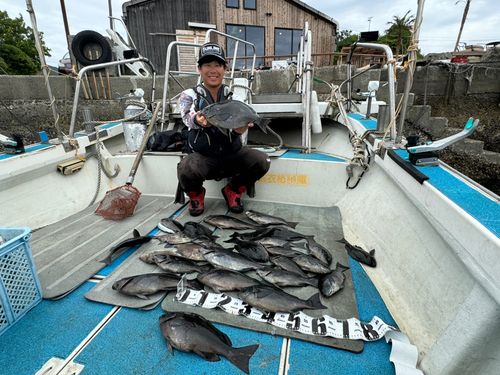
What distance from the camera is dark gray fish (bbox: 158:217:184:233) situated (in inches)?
112

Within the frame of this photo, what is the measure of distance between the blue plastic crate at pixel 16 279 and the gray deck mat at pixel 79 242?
0.16m

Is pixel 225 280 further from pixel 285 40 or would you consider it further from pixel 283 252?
pixel 285 40

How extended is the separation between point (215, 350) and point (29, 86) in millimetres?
12022

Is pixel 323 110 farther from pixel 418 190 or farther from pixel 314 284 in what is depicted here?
pixel 314 284

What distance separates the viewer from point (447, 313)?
148 cm

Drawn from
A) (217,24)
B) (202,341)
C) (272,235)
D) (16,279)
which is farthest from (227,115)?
(217,24)

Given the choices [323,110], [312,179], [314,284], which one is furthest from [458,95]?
[314,284]

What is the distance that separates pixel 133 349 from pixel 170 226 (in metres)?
1.44

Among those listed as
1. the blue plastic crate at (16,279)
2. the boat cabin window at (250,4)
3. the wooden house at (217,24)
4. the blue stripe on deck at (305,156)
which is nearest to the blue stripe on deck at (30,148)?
the blue plastic crate at (16,279)

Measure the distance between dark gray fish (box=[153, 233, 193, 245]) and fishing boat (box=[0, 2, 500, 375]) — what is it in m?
0.22

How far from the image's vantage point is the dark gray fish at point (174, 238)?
102 inches

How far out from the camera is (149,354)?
1521mm

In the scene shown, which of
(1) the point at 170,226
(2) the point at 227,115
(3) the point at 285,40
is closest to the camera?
(2) the point at 227,115

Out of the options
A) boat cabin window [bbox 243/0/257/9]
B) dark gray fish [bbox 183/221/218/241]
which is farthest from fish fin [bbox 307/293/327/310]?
boat cabin window [bbox 243/0/257/9]
